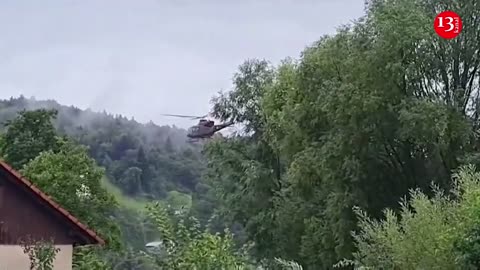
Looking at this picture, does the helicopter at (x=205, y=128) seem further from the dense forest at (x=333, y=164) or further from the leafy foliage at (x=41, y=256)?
the leafy foliage at (x=41, y=256)

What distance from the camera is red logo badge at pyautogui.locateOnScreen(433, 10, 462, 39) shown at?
25.5m

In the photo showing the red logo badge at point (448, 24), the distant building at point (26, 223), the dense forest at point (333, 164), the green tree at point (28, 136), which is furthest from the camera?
the green tree at point (28, 136)

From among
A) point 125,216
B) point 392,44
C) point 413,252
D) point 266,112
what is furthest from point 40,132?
point 413,252

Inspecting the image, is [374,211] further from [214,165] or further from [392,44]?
[214,165]

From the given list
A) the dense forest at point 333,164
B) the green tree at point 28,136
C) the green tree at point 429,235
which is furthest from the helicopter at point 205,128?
the green tree at point 429,235

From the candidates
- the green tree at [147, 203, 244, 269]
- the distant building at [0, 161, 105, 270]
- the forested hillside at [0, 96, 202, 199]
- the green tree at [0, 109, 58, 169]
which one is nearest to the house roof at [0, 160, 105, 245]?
the distant building at [0, 161, 105, 270]

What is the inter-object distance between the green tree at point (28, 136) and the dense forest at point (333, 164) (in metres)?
0.05

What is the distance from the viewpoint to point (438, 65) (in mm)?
25703

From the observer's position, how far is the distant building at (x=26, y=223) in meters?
18.5

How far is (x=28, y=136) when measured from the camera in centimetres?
3591

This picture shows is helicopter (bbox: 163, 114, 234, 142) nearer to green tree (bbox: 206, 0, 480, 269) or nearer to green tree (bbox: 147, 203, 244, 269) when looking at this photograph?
green tree (bbox: 206, 0, 480, 269)

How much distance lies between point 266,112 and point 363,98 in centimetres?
914

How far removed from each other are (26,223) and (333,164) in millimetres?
10761

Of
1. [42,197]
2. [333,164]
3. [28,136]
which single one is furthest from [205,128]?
[42,197]
